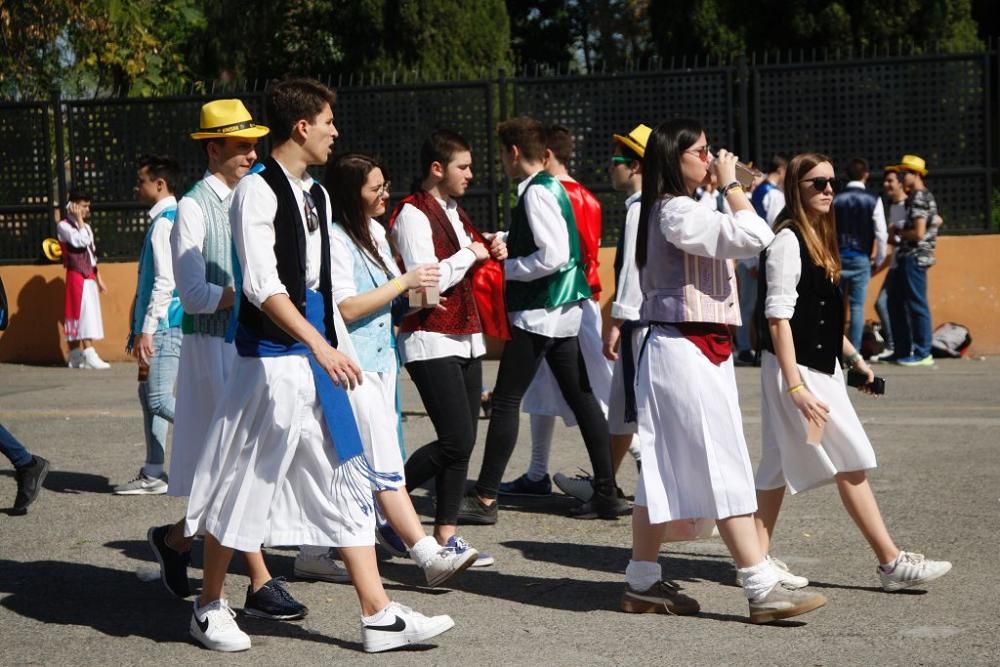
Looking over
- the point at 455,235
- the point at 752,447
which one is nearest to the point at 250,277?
the point at 455,235

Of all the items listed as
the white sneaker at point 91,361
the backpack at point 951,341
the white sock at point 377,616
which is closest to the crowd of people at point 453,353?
the white sock at point 377,616

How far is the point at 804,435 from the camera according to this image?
19.3ft

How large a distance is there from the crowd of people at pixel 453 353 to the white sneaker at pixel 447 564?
0.01 meters

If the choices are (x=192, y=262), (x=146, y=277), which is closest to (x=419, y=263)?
(x=192, y=262)

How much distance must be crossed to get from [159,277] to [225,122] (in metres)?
1.50

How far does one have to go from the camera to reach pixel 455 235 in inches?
272

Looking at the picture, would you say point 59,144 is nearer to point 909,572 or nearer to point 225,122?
point 225,122

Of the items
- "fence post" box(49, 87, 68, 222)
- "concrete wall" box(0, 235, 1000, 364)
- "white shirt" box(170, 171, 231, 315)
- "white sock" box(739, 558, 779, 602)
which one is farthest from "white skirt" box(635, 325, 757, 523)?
"fence post" box(49, 87, 68, 222)

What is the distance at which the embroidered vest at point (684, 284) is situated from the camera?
556 cm

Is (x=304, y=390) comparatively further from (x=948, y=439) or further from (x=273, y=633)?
(x=948, y=439)

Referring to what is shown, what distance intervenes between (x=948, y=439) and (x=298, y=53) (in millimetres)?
23053

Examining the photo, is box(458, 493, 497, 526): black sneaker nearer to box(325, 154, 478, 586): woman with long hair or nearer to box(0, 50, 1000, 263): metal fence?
box(325, 154, 478, 586): woman with long hair

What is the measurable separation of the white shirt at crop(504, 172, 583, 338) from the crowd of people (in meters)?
0.01

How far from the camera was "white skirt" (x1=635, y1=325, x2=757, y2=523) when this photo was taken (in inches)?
216
